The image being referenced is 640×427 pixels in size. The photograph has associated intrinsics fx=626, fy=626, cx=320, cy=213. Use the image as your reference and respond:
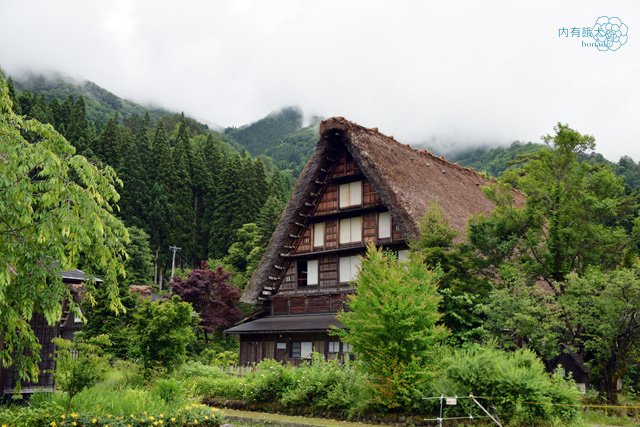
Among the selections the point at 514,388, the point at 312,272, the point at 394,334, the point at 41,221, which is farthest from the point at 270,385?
the point at 312,272

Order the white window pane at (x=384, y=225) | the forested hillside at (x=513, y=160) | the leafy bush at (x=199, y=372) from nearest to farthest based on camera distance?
1. the leafy bush at (x=199, y=372)
2. the white window pane at (x=384, y=225)
3. the forested hillside at (x=513, y=160)

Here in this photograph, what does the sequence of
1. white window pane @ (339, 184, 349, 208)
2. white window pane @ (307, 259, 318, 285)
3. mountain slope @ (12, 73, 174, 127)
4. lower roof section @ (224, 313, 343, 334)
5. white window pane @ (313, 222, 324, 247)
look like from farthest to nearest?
mountain slope @ (12, 73, 174, 127) < white window pane @ (313, 222, 324, 247) < white window pane @ (307, 259, 318, 285) < white window pane @ (339, 184, 349, 208) < lower roof section @ (224, 313, 343, 334)

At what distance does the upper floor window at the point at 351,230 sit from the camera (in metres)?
27.4

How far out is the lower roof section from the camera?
25469mm

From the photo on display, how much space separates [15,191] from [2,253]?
2.77 feet

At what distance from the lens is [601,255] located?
22172 mm

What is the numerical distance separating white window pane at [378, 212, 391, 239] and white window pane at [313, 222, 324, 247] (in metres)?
3.10

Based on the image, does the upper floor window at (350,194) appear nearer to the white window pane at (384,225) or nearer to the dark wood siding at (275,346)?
the white window pane at (384,225)

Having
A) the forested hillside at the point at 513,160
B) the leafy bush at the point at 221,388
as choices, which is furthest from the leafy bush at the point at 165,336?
the forested hillside at the point at 513,160

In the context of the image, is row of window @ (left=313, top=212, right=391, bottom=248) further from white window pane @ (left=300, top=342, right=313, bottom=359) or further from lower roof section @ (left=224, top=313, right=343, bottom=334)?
white window pane @ (left=300, top=342, right=313, bottom=359)

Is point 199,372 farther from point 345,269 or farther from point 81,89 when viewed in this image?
point 81,89

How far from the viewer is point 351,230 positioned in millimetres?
27641

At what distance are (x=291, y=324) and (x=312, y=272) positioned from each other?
2.87 m

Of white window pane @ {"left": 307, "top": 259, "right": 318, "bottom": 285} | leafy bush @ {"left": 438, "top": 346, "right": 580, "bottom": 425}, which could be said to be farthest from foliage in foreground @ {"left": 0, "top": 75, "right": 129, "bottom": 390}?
white window pane @ {"left": 307, "top": 259, "right": 318, "bottom": 285}
